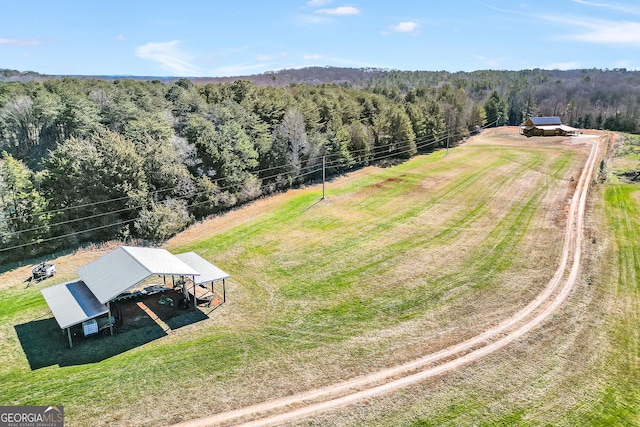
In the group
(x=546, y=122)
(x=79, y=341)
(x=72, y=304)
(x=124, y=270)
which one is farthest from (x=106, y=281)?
(x=546, y=122)

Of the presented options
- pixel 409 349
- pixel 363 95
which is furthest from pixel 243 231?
pixel 363 95

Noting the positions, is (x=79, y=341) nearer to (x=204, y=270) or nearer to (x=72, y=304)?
(x=72, y=304)

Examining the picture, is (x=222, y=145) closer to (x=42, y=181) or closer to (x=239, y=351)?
(x=42, y=181)

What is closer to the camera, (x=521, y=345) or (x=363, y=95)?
(x=521, y=345)

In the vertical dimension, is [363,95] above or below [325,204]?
above

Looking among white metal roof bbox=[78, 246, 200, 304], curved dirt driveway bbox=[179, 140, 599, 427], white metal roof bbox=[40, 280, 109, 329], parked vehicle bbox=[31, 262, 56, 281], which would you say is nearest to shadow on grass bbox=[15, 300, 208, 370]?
white metal roof bbox=[40, 280, 109, 329]

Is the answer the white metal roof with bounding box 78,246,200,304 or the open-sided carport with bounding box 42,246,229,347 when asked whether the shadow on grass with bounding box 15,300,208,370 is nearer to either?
the open-sided carport with bounding box 42,246,229,347
